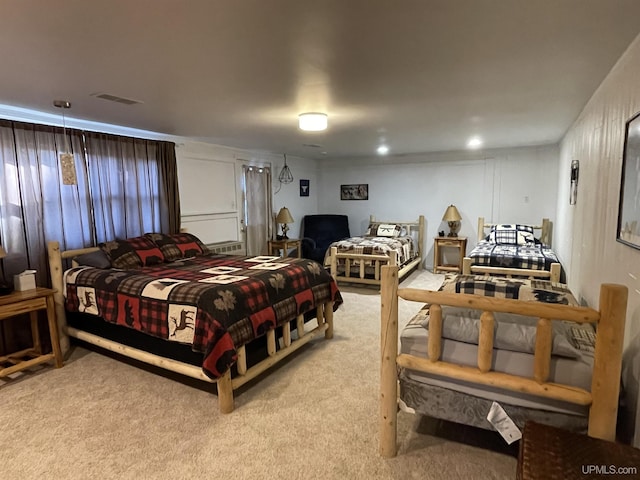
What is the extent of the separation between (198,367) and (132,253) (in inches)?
65.8

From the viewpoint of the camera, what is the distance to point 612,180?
212 centimetres

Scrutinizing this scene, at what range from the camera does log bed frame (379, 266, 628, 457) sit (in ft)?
4.60

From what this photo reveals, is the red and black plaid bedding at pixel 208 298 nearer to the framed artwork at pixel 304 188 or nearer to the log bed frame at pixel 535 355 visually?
the log bed frame at pixel 535 355

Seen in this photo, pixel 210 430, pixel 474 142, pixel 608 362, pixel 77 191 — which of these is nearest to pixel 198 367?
pixel 210 430

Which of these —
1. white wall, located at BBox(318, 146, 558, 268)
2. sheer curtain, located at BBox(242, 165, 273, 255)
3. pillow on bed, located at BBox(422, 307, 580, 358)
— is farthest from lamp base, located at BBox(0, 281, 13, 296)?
white wall, located at BBox(318, 146, 558, 268)

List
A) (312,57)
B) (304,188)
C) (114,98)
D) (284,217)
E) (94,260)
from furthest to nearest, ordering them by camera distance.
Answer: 1. (304,188)
2. (284,217)
3. (94,260)
4. (114,98)
5. (312,57)

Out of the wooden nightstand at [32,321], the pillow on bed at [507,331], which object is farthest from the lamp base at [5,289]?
the pillow on bed at [507,331]

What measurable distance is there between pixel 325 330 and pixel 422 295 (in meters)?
1.95

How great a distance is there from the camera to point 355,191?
7328 mm

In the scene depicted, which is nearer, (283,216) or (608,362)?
(608,362)

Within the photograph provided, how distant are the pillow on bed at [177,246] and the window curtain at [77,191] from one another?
1.18 feet

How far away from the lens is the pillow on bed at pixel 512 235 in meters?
5.33

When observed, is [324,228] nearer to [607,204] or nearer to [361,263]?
[361,263]

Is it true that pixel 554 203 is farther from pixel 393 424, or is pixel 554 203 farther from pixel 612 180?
pixel 393 424
